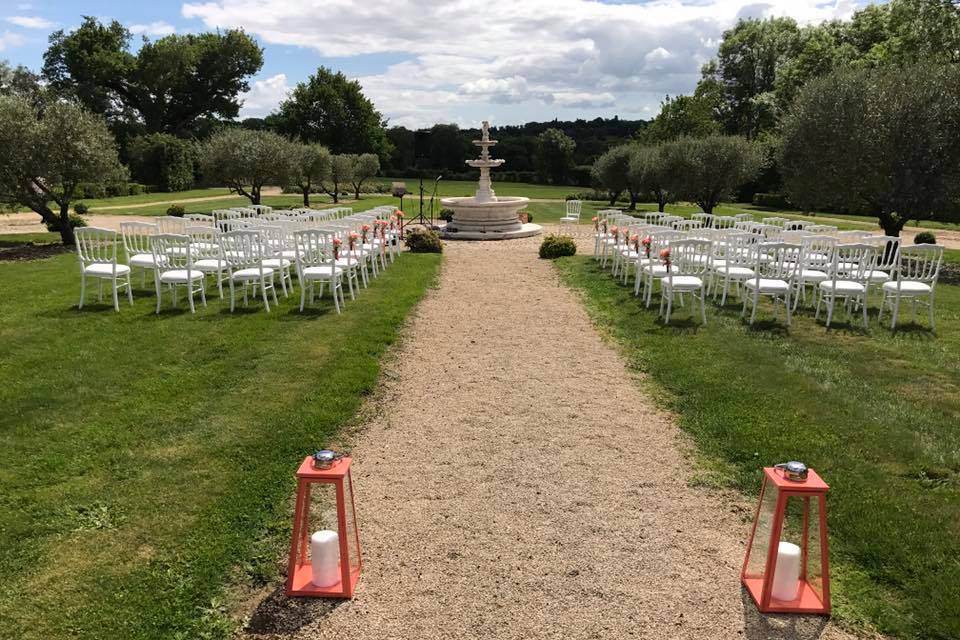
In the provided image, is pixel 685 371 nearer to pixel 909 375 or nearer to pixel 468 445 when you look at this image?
pixel 909 375

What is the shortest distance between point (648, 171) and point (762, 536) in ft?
86.2

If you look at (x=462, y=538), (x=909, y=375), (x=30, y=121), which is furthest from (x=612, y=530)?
(x=30, y=121)

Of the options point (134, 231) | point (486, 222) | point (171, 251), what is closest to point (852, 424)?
point (171, 251)

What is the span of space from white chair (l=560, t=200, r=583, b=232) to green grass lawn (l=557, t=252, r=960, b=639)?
13534 mm

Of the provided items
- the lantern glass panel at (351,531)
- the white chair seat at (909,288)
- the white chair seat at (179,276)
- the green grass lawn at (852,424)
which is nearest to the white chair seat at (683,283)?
the green grass lawn at (852,424)

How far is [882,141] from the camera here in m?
14.6

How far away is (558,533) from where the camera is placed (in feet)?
12.4

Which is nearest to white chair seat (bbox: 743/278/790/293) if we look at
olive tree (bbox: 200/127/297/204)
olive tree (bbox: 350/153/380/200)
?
olive tree (bbox: 200/127/297/204)

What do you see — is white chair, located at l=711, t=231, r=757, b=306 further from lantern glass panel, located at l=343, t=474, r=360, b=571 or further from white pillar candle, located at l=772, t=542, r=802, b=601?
lantern glass panel, located at l=343, t=474, r=360, b=571

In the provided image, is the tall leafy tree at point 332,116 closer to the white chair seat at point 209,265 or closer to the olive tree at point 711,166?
the olive tree at point 711,166

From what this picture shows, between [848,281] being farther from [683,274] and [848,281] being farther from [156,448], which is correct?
[156,448]

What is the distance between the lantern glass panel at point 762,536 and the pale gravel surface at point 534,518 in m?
0.12

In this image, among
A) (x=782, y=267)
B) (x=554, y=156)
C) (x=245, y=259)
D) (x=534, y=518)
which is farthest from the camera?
(x=554, y=156)

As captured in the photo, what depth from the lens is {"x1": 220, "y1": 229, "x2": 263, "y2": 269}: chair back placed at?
8.98 metres
